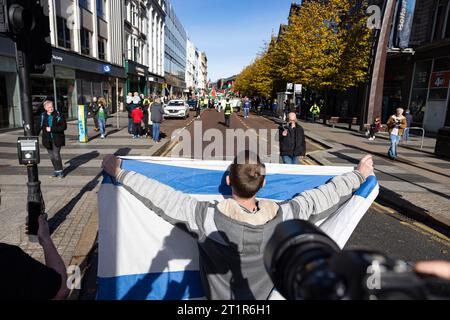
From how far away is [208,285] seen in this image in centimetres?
219

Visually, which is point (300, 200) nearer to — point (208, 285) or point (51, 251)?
point (208, 285)

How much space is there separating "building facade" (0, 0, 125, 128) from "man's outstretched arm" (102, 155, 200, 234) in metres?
13.1

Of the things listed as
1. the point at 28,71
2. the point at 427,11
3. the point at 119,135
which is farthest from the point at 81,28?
the point at 427,11

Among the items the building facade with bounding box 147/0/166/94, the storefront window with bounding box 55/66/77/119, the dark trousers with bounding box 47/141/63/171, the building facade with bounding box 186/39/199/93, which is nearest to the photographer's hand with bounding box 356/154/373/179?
the dark trousers with bounding box 47/141/63/171

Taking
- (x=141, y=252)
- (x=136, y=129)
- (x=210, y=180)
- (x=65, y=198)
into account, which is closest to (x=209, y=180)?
(x=210, y=180)

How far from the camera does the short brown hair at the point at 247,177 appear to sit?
194 centimetres

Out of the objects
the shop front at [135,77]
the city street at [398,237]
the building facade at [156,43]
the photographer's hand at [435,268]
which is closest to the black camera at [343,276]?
the photographer's hand at [435,268]

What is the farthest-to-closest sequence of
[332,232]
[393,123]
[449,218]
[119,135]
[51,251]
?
[119,135], [393,123], [449,218], [332,232], [51,251]

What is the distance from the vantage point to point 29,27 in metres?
4.44

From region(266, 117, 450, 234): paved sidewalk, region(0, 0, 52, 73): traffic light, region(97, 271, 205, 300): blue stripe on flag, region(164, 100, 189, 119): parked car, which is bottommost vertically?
region(266, 117, 450, 234): paved sidewalk

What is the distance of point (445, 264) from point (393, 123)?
1219 cm

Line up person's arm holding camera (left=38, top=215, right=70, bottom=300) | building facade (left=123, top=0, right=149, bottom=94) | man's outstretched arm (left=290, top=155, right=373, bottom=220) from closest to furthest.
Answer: person's arm holding camera (left=38, top=215, right=70, bottom=300) < man's outstretched arm (left=290, top=155, right=373, bottom=220) < building facade (left=123, top=0, right=149, bottom=94)

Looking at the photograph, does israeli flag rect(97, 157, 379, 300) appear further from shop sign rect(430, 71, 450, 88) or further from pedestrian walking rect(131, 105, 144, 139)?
shop sign rect(430, 71, 450, 88)

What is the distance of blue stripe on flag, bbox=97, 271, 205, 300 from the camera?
293 cm
